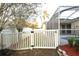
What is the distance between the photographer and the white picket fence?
1.88 metres

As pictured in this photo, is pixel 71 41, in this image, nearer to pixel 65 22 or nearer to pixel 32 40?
pixel 65 22

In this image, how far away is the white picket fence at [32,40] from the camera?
1884mm

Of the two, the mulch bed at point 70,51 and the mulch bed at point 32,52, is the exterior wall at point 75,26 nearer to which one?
the mulch bed at point 70,51

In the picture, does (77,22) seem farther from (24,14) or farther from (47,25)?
(24,14)

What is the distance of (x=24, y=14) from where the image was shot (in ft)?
6.24

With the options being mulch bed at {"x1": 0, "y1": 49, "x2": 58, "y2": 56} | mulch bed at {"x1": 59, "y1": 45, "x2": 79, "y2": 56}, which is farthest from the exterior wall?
mulch bed at {"x1": 0, "y1": 49, "x2": 58, "y2": 56}

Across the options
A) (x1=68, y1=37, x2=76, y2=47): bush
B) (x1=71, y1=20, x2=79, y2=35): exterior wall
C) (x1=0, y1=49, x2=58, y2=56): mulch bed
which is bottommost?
(x1=0, y1=49, x2=58, y2=56): mulch bed

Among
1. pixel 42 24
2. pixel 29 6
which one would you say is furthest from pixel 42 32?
pixel 29 6

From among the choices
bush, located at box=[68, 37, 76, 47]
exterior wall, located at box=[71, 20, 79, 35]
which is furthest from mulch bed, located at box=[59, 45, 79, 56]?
exterior wall, located at box=[71, 20, 79, 35]

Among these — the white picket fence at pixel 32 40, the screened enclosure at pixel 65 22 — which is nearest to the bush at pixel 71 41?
the screened enclosure at pixel 65 22

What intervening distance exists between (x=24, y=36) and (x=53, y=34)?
32 cm

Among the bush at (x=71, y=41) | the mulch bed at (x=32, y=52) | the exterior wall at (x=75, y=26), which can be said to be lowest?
the mulch bed at (x=32, y=52)

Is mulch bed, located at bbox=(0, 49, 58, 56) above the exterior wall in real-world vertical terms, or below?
below

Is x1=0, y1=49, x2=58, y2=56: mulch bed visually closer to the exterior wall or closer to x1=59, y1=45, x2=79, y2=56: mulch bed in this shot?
x1=59, y1=45, x2=79, y2=56: mulch bed
